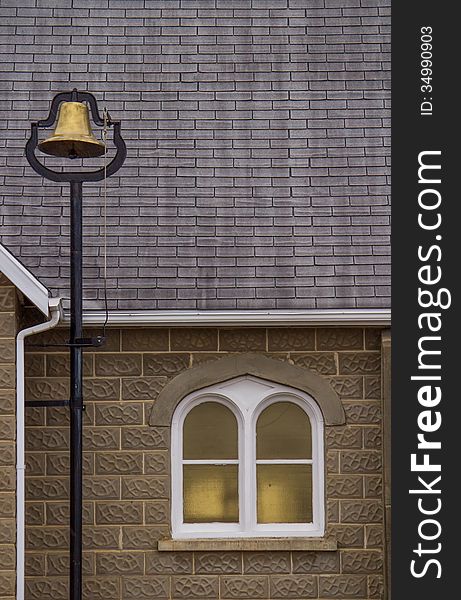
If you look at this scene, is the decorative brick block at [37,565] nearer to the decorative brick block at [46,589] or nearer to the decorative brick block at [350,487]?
the decorative brick block at [46,589]

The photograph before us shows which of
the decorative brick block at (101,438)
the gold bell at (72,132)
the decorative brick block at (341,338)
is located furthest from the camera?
the decorative brick block at (341,338)

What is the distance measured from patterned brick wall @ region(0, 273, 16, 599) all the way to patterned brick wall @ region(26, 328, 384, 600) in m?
0.87

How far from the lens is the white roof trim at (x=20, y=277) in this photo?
8828 millimetres

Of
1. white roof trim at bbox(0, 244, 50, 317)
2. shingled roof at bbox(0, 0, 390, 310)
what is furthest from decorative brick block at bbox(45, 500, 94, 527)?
white roof trim at bbox(0, 244, 50, 317)

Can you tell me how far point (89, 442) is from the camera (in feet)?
33.0

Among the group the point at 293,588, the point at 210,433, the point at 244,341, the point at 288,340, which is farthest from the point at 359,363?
the point at 293,588

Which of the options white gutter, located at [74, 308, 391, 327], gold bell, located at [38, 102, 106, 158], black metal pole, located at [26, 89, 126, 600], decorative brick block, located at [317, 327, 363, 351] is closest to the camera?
gold bell, located at [38, 102, 106, 158]

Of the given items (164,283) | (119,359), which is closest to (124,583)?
(119,359)

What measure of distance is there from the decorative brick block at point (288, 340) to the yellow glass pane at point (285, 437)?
64 cm

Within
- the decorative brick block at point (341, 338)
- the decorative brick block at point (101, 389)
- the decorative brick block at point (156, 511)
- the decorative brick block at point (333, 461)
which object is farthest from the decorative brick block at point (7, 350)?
the decorative brick block at point (333, 461)

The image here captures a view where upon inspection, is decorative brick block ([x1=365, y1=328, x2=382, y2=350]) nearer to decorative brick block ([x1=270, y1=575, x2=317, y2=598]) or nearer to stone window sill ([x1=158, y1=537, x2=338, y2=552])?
stone window sill ([x1=158, y1=537, x2=338, y2=552])

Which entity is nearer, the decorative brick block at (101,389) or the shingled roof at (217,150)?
Answer: the decorative brick block at (101,389)

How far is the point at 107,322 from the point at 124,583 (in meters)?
2.43

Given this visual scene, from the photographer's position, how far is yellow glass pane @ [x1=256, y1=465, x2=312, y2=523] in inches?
401
